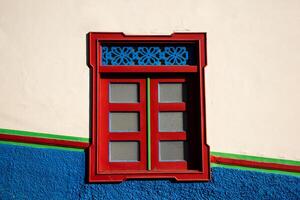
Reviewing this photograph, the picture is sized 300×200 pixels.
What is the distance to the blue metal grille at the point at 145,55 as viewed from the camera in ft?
14.4

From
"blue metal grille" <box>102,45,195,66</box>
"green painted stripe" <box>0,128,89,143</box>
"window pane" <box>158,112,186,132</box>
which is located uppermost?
"blue metal grille" <box>102,45,195,66</box>

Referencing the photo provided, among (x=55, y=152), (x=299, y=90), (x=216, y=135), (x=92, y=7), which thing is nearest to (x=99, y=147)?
(x=55, y=152)

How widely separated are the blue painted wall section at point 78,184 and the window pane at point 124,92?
2.47 feet

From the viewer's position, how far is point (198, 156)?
4.36 metres

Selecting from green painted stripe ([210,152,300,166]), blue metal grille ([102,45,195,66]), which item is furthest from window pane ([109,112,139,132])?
green painted stripe ([210,152,300,166])

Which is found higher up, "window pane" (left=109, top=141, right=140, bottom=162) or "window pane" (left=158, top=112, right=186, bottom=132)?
"window pane" (left=158, top=112, right=186, bottom=132)

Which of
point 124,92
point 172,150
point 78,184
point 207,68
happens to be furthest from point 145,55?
point 78,184

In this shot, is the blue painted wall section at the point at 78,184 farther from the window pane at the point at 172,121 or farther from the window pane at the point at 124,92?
the window pane at the point at 124,92

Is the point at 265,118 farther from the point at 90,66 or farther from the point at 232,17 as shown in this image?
the point at 90,66

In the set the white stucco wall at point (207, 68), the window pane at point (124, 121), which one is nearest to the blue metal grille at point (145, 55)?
the white stucco wall at point (207, 68)

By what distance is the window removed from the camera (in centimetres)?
434

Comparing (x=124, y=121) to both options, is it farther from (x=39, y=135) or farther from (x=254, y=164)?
(x=254, y=164)

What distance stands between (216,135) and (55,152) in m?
1.80

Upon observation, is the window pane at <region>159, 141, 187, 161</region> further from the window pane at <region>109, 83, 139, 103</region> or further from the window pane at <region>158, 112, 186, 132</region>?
the window pane at <region>109, 83, 139, 103</region>
